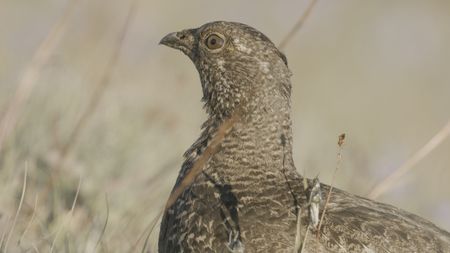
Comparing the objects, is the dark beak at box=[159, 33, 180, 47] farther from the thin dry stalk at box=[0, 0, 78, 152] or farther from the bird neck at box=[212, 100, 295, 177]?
the thin dry stalk at box=[0, 0, 78, 152]

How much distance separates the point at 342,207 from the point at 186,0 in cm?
1527

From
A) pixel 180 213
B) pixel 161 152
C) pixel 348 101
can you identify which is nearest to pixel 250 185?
pixel 180 213

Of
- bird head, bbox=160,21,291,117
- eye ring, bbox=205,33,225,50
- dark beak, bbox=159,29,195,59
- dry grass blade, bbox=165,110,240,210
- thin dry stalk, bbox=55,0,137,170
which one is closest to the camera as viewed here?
dry grass blade, bbox=165,110,240,210

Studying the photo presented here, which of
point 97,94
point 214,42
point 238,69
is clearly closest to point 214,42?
point 214,42

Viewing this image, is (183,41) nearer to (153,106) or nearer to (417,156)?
(417,156)

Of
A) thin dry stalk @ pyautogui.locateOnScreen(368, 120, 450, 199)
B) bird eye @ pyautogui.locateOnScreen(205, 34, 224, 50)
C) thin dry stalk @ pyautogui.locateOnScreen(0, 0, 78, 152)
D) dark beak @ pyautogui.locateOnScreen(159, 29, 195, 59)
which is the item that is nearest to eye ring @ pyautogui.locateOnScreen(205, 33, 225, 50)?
bird eye @ pyautogui.locateOnScreen(205, 34, 224, 50)

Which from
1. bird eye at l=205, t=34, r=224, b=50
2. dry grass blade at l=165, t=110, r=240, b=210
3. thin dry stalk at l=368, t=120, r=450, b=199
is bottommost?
dry grass blade at l=165, t=110, r=240, b=210

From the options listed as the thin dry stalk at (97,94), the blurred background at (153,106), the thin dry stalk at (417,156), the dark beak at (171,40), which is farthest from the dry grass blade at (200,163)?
the thin dry stalk at (417,156)

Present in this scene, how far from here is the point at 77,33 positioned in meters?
13.5

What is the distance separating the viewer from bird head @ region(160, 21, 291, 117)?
5855mm

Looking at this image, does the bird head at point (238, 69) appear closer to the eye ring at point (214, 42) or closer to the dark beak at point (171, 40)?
the eye ring at point (214, 42)

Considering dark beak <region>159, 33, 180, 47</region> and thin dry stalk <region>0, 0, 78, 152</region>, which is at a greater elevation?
dark beak <region>159, 33, 180, 47</region>

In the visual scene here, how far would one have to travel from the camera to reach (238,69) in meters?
5.93

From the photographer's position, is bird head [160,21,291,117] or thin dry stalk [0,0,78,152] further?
bird head [160,21,291,117]
